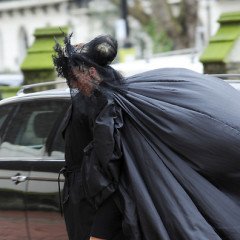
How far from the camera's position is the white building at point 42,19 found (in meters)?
40.8

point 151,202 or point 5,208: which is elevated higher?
point 151,202

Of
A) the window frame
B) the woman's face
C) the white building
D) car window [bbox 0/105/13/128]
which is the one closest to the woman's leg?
the woman's face

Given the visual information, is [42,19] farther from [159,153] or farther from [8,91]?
[159,153]

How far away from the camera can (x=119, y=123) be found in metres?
3.36

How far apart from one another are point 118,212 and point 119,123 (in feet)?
1.55

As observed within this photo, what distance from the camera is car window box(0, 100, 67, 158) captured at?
504 cm

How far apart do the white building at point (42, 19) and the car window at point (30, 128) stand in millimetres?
34277

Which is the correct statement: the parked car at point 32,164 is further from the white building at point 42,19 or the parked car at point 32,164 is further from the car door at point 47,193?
the white building at point 42,19

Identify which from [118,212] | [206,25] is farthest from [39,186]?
[206,25]

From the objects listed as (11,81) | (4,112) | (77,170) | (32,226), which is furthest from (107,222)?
(11,81)

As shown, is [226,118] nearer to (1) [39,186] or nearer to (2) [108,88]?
(2) [108,88]

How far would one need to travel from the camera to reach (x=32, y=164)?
16.1 feet

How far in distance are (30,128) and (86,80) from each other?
181 cm

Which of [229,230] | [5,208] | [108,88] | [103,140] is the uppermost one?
[108,88]
